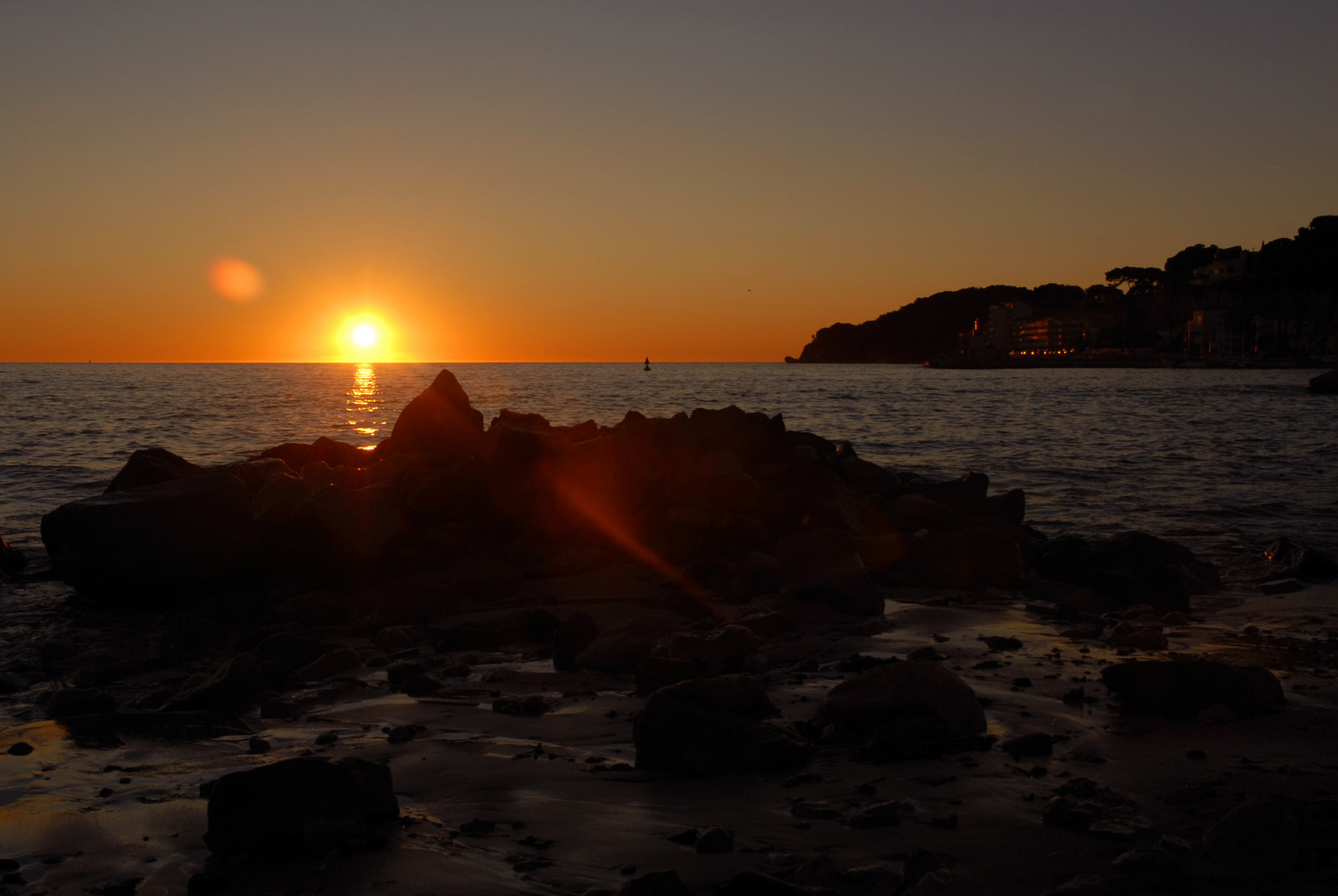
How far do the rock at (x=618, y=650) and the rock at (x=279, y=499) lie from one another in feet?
16.3

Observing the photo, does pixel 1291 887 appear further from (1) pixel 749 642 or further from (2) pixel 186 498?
(2) pixel 186 498

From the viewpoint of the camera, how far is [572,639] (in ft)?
22.7

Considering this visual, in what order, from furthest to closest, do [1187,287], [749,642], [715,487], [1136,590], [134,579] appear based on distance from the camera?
1. [1187,287]
2. [715,487]
3. [134,579]
4. [1136,590]
5. [749,642]

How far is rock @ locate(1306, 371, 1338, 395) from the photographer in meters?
63.6

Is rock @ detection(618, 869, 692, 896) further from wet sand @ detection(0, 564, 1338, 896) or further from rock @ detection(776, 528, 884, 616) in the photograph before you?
rock @ detection(776, 528, 884, 616)

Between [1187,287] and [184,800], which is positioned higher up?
[1187,287]

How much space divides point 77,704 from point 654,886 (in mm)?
4503

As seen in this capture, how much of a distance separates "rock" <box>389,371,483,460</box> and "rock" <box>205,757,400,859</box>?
918cm

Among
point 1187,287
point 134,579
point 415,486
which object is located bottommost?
point 134,579

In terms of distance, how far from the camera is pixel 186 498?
9992 mm

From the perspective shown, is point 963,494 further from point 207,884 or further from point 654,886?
point 207,884

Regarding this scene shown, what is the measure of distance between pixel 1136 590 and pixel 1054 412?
125ft

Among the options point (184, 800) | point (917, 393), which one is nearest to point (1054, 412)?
point (917, 393)

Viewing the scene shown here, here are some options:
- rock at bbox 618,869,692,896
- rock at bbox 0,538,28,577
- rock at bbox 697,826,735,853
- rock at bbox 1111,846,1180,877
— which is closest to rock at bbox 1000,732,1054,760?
rock at bbox 1111,846,1180,877
